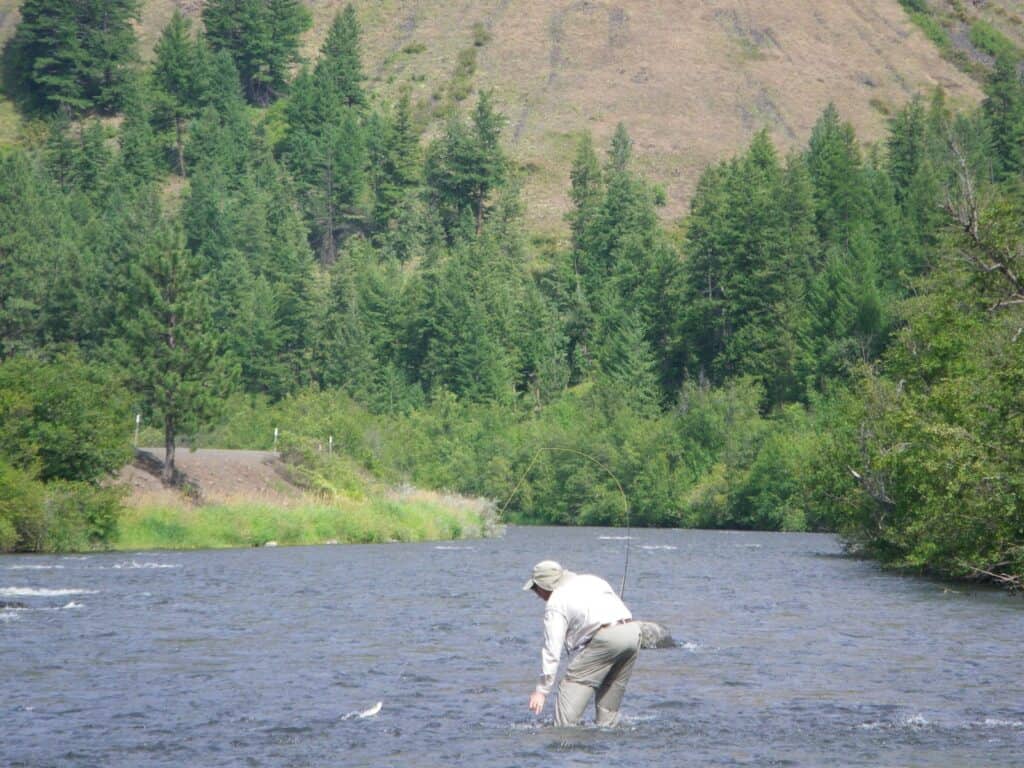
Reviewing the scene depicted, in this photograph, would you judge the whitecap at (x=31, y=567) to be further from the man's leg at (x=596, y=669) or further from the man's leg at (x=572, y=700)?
the man's leg at (x=572, y=700)

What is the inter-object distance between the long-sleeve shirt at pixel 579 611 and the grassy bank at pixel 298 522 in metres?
35.4

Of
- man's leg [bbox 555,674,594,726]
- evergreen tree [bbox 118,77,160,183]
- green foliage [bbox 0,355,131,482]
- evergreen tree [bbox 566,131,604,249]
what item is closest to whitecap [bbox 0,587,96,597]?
green foliage [bbox 0,355,131,482]

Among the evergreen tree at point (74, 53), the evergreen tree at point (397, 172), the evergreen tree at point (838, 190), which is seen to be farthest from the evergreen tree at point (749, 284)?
the evergreen tree at point (74, 53)

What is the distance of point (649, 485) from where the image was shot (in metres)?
85.5

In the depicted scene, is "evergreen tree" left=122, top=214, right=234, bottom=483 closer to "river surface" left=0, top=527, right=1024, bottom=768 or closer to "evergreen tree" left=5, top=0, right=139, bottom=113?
"river surface" left=0, top=527, right=1024, bottom=768

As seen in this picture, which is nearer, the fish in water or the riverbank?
the fish in water

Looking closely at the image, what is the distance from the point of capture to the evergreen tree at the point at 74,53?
156 meters

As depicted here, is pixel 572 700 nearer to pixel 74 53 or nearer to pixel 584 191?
pixel 584 191

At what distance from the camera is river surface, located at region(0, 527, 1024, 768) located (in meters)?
16.9

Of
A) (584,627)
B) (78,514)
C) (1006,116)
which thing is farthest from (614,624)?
(1006,116)

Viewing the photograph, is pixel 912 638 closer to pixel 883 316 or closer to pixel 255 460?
pixel 255 460

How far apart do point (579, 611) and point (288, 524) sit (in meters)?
40.2

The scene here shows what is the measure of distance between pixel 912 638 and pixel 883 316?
6388 cm

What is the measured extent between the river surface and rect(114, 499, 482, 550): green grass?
30.8 feet
